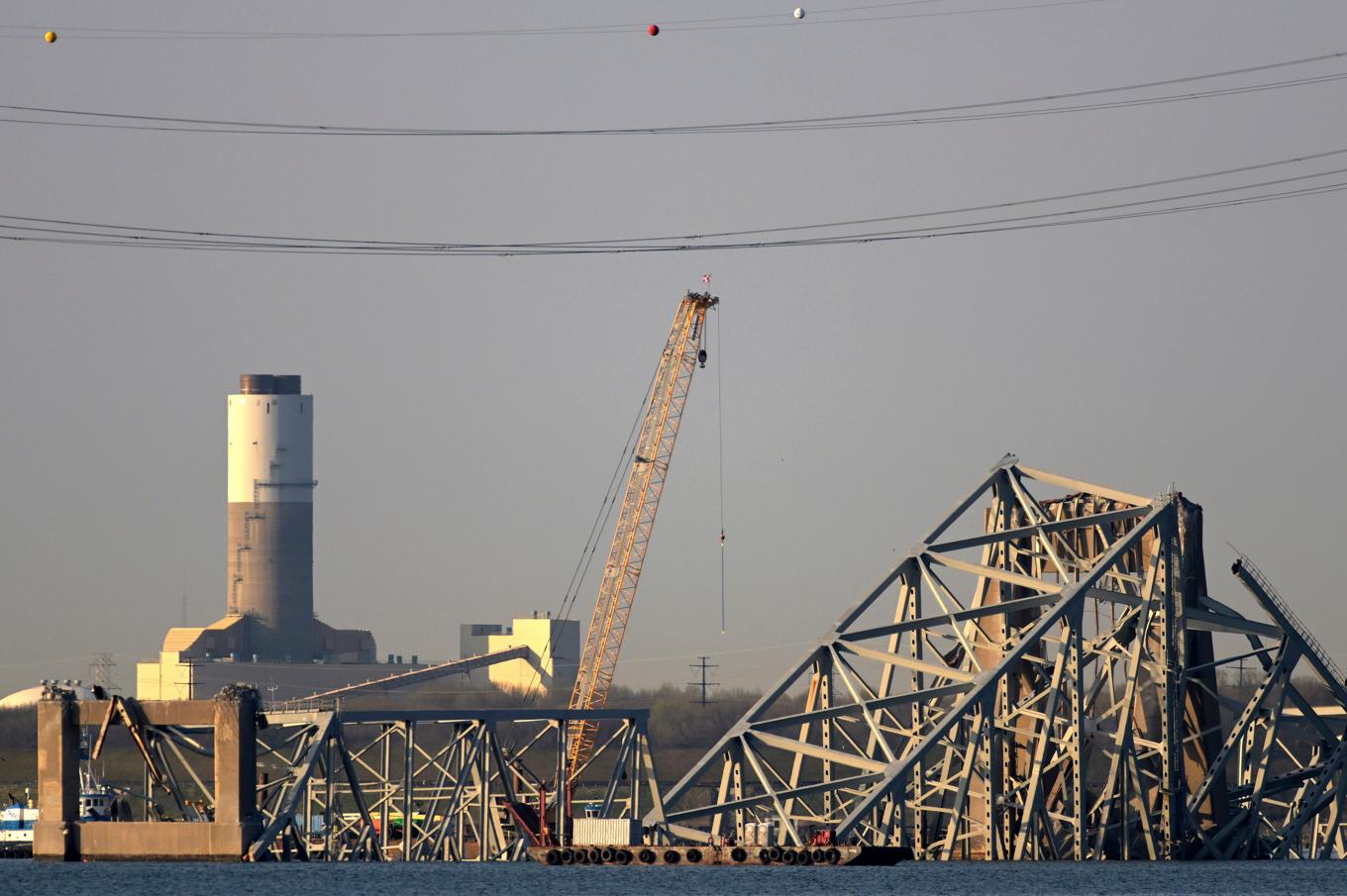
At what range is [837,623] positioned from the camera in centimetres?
9700

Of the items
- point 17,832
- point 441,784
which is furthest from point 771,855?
A: point 17,832

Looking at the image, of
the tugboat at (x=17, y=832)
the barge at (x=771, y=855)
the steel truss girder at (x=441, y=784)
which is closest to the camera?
the barge at (x=771, y=855)

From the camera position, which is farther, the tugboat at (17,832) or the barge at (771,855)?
the tugboat at (17,832)

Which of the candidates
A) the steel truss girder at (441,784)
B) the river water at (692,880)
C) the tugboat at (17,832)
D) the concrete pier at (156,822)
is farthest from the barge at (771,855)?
the tugboat at (17,832)

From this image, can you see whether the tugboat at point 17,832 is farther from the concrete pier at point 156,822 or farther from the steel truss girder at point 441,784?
the concrete pier at point 156,822

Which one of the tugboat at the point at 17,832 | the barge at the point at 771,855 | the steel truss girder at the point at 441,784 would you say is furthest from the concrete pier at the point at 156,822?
the tugboat at the point at 17,832

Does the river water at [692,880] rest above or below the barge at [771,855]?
below

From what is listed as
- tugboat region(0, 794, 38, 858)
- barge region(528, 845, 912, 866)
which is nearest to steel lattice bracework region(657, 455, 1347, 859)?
barge region(528, 845, 912, 866)

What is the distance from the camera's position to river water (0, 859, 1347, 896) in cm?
8362

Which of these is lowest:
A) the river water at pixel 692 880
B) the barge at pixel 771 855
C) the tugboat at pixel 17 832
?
the tugboat at pixel 17 832

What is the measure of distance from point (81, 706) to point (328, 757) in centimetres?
1094

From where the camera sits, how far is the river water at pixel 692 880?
274 ft

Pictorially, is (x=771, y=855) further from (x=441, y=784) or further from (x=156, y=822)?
(x=156, y=822)

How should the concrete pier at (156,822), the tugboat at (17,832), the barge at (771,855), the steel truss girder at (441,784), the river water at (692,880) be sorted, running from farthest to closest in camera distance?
the tugboat at (17,832) < the steel truss girder at (441,784) < the concrete pier at (156,822) < the barge at (771,855) < the river water at (692,880)
